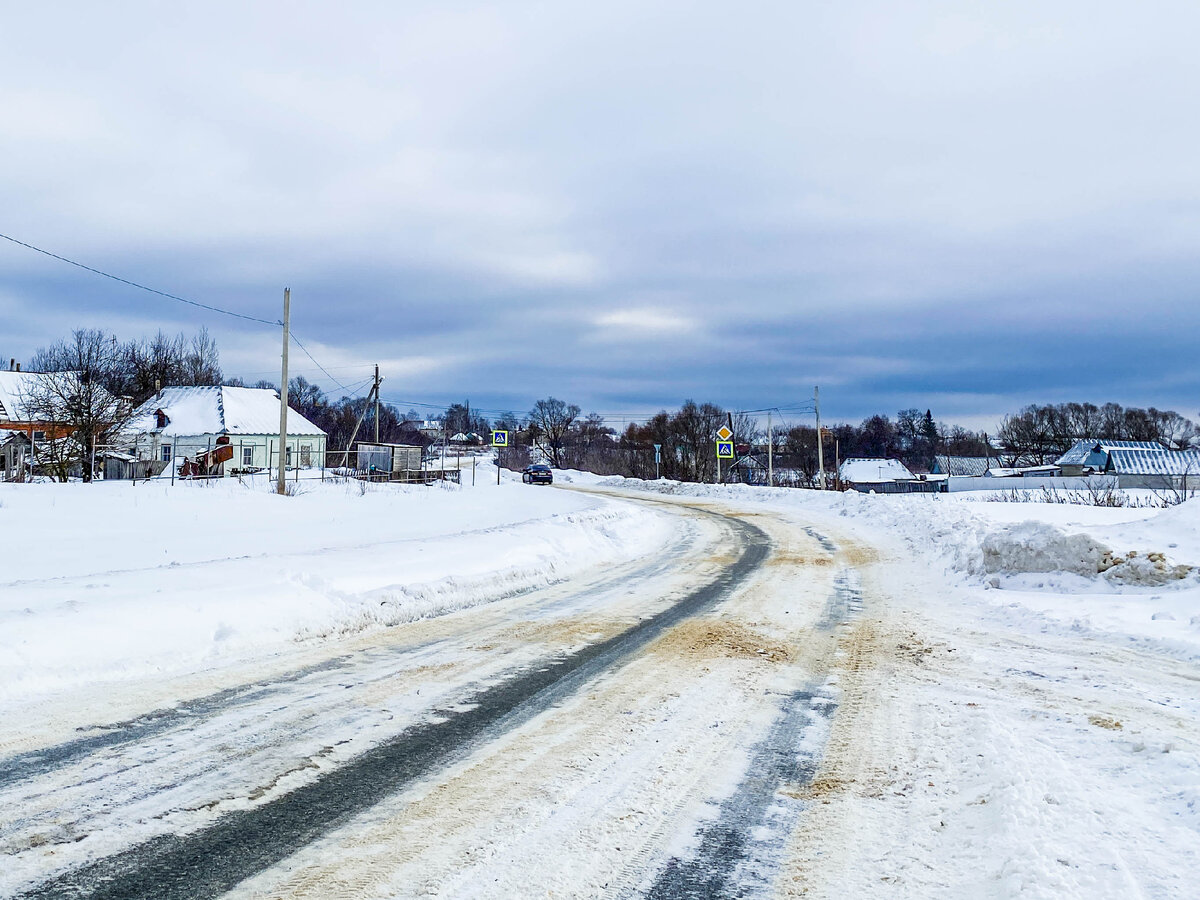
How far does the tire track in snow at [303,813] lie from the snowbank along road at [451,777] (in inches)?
0.5

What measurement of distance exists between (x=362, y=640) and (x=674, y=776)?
4.37 meters

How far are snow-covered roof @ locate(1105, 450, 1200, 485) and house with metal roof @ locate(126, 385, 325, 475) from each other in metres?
60.9

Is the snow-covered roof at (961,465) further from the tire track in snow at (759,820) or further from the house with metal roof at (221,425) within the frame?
the tire track in snow at (759,820)

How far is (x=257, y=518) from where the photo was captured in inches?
813

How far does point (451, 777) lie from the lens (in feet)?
13.1

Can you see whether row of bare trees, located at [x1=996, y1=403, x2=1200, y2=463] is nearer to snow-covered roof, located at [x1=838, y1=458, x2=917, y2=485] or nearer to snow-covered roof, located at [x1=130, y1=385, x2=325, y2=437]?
snow-covered roof, located at [x1=838, y1=458, x2=917, y2=485]

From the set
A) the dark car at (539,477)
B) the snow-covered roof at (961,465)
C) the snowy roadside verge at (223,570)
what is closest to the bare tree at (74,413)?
the snowy roadside verge at (223,570)

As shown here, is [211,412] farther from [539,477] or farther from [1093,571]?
[1093,571]

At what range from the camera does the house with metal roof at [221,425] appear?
51.9 metres

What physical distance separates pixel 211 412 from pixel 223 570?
50.6 metres

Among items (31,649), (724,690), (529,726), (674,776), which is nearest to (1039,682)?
(724,690)

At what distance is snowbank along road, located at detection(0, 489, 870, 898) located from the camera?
9.95ft

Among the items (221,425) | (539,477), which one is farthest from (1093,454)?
(221,425)

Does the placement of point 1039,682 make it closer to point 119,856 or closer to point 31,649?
point 119,856
